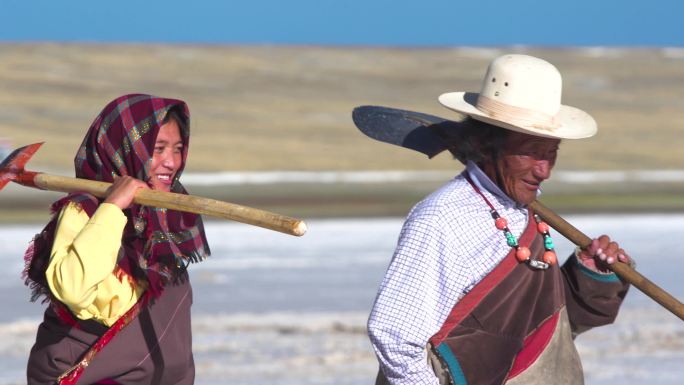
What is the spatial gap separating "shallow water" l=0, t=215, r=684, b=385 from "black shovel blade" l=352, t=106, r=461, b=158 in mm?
3406

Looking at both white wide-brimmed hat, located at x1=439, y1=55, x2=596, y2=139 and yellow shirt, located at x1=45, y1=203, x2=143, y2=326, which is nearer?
yellow shirt, located at x1=45, y1=203, x2=143, y2=326

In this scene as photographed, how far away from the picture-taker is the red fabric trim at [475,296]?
3.39 m

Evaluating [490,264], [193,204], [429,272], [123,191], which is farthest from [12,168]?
[490,264]

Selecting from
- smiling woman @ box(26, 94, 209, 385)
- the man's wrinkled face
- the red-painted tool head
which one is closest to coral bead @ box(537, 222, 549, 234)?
the man's wrinkled face

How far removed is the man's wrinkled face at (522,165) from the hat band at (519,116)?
1.9 inches

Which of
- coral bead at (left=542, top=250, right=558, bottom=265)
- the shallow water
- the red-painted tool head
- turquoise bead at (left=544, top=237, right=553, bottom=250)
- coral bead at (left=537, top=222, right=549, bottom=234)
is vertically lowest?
the shallow water

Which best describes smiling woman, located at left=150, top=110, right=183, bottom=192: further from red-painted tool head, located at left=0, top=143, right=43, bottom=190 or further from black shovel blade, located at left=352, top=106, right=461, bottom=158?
black shovel blade, located at left=352, top=106, right=461, bottom=158

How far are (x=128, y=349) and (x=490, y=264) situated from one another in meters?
1.07

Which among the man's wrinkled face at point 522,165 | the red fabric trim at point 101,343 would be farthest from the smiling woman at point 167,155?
the man's wrinkled face at point 522,165

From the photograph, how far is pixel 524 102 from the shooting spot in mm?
3547

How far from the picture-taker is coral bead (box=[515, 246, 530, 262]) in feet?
11.4

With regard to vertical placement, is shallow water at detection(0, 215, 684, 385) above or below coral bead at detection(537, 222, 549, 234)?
below

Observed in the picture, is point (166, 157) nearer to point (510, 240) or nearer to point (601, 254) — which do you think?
point (510, 240)

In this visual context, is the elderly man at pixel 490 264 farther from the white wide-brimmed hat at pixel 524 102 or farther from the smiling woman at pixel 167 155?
the smiling woman at pixel 167 155
